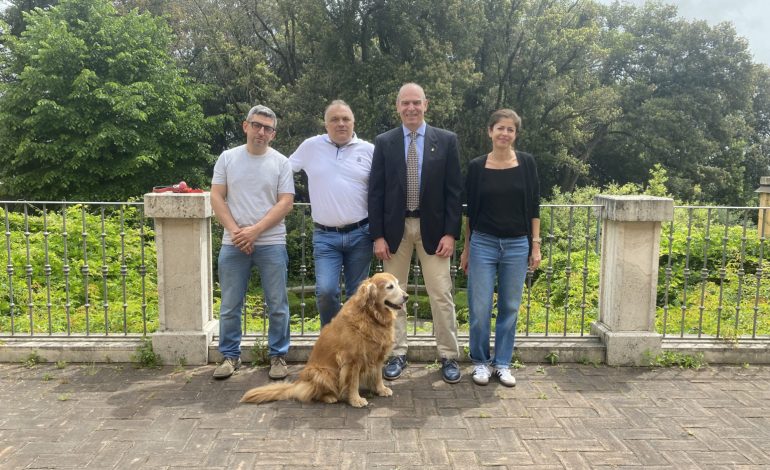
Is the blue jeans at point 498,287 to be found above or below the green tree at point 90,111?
below

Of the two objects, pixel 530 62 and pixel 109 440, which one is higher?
pixel 530 62

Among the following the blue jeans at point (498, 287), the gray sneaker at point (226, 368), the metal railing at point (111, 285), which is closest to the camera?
the blue jeans at point (498, 287)

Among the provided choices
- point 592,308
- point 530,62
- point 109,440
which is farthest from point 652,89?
point 109,440

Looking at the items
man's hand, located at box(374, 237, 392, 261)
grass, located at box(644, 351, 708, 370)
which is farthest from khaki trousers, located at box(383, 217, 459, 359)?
grass, located at box(644, 351, 708, 370)

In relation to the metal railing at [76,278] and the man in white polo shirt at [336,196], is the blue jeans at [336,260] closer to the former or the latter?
the man in white polo shirt at [336,196]

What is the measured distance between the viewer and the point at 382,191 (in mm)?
4508

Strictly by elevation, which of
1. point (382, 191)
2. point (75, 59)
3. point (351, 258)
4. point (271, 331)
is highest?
point (75, 59)

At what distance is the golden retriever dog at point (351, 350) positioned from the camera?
13.6 feet

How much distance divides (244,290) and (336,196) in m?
1.11

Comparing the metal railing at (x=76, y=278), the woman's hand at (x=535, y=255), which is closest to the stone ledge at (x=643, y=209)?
the woman's hand at (x=535, y=255)

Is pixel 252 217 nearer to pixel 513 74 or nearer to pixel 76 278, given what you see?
pixel 76 278

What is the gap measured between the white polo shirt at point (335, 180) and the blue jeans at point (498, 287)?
971 mm

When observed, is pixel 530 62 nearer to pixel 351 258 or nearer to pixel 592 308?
pixel 592 308

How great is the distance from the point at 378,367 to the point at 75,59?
19.5 metres
